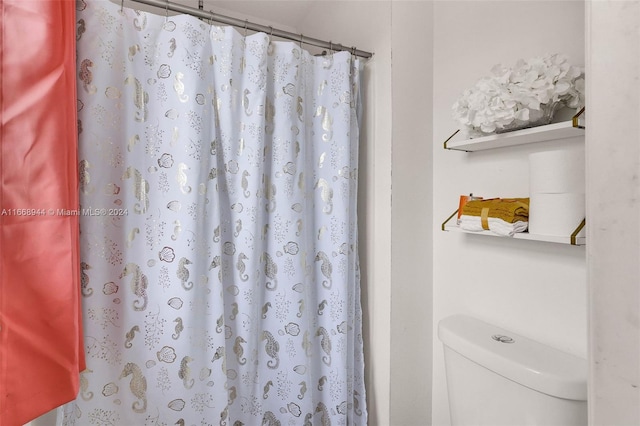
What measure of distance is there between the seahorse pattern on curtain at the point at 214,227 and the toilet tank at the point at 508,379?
41 cm

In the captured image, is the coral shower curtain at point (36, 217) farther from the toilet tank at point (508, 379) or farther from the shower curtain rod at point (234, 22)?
the toilet tank at point (508, 379)

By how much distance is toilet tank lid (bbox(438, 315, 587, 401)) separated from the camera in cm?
83

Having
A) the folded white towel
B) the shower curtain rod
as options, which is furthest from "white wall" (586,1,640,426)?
the shower curtain rod

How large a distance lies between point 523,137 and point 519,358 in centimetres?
61

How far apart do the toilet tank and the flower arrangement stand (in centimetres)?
63

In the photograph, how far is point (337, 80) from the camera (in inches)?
53.2

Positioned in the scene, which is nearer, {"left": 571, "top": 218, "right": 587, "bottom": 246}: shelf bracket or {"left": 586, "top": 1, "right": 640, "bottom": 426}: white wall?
{"left": 586, "top": 1, "right": 640, "bottom": 426}: white wall

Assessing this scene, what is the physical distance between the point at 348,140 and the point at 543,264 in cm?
78

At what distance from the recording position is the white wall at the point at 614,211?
0.52 meters

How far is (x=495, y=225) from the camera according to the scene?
3.26ft

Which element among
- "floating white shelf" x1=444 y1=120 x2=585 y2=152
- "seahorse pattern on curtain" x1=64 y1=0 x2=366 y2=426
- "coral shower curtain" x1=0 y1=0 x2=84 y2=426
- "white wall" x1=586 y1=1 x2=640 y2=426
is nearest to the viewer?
"white wall" x1=586 y1=1 x2=640 y2=426

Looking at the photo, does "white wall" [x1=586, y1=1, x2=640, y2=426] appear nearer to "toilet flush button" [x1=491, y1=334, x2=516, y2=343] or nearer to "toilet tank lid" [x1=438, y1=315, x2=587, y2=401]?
"toilet tank lid" [x1=438, y1=315, x2=587, y2=401]

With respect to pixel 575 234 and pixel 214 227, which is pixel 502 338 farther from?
pixel 214 227

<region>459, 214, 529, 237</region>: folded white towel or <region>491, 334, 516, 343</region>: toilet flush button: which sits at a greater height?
<region>459, 214, 529, 237</region>: folded white towel
